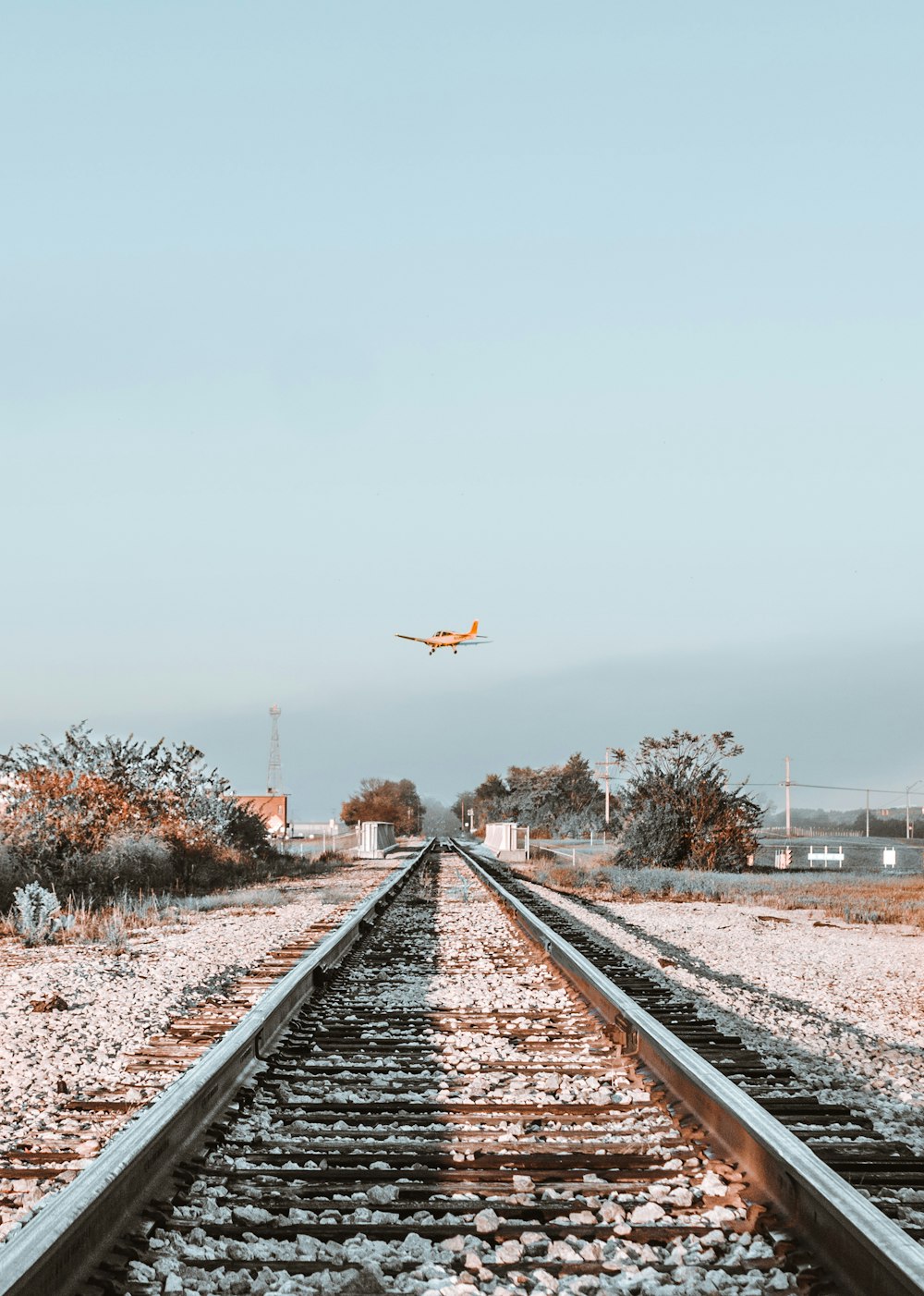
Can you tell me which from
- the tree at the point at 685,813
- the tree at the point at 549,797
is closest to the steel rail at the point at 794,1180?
the tree at the point at 685,813

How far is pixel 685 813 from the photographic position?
91.1 ft

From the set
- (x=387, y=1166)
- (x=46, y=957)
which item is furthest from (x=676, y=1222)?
(x=46, y=957)

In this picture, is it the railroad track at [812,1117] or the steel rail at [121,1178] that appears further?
the railroad track at [812,1117]

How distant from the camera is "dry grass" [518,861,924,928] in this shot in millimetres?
17000

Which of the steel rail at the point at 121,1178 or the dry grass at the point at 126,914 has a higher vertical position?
the steel rail at the point at 121,1178

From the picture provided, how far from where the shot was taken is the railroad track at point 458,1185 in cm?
278

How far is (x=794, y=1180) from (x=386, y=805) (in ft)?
346

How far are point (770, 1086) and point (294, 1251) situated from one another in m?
2.35

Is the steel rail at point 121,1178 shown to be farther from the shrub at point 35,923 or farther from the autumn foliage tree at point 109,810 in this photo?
the autumn foliage tree at point 109,810

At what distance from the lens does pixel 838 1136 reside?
13.0 ft

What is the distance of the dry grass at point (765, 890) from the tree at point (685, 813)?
102cm

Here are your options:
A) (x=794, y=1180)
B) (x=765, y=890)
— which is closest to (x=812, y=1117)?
(x=794, y=1180)

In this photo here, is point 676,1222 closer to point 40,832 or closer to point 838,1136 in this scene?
point 838,1136

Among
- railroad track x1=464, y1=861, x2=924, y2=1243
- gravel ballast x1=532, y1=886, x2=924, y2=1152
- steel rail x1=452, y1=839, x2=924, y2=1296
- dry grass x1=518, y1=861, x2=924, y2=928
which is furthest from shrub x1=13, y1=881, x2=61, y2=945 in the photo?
dry grass x1=518, y1=861, x2=924, y2=928
